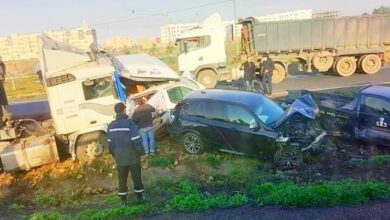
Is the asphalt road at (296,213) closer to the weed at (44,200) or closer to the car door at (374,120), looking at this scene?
the weed at (44,200)

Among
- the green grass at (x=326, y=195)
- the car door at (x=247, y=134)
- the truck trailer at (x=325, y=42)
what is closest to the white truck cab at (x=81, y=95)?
the car door at (x=247, y=134)

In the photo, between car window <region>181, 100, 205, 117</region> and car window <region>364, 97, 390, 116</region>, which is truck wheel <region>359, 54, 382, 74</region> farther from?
car window <region>181, 100, 205, 117</region>

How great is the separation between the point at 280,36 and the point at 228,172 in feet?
38.3

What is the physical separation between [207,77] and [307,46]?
17.0 feet

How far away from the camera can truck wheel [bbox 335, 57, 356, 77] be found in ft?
61.0

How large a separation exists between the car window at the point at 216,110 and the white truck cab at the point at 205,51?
27.5 ft

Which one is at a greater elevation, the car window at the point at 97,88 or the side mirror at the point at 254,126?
the car window at the point at 97,88

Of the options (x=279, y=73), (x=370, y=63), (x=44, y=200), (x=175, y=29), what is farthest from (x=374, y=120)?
(x=175, y=29)

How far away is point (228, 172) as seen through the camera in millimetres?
7945

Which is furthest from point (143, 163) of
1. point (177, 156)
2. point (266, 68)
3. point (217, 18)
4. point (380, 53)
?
point (380, 53)

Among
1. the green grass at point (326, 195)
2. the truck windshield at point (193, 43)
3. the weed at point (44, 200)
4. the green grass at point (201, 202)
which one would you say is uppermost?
the truck windshield at point (193, 43)

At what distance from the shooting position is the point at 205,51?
17156mm

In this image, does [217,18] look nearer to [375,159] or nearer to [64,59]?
[64,59]

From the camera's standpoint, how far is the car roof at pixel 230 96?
8.60m
